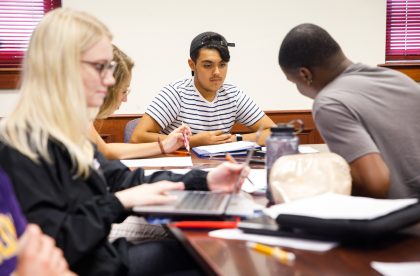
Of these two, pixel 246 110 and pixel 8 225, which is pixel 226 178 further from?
pixel 246 110

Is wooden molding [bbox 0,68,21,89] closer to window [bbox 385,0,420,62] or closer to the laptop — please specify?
the laptop

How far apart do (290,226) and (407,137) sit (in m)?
0.65

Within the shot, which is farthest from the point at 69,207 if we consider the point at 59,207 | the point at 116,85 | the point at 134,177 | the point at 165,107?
the point at 165,107

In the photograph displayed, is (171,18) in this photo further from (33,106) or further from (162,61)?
(33,106)

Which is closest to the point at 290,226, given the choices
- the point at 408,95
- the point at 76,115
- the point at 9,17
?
the point at 76,115

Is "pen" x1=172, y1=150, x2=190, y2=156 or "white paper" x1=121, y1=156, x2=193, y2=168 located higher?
"white paper" x1=121, y1=156, x2=193, y2=168

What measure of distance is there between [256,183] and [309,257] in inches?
27.9

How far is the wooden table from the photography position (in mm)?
888

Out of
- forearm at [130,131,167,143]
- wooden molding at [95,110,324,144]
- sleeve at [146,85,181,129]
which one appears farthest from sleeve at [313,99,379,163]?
wooden molding at [95,110,324,144]

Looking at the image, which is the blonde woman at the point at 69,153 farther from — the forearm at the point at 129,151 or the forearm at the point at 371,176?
the forearm at the point at 129,151

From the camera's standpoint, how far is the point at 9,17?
351 cm

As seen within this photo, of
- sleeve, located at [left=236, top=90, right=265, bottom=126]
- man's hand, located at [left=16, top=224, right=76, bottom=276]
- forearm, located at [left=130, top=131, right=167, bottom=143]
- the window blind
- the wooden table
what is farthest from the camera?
the window blind

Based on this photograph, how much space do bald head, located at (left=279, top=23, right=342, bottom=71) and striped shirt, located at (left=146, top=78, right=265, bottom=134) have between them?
1.29 m

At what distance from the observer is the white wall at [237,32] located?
11.9ft
